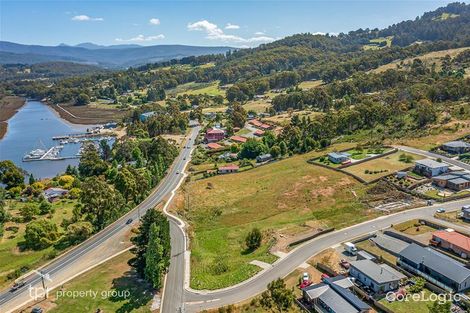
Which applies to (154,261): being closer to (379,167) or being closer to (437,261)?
(437,261)

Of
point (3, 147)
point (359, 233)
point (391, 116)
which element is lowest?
point (3, 147)

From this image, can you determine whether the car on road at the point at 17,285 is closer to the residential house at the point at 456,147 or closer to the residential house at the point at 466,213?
the residential house at the point at 466,213

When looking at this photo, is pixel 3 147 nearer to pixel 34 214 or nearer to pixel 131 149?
pixel 131 149

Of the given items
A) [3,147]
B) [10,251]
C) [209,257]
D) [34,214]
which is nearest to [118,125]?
[3,147]

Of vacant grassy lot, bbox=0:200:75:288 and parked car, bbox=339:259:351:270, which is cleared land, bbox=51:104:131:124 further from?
parked car, bbox=339:259:351:270

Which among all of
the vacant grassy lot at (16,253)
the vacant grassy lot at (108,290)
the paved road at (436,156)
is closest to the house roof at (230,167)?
the vacant grassy lot at (16,253)

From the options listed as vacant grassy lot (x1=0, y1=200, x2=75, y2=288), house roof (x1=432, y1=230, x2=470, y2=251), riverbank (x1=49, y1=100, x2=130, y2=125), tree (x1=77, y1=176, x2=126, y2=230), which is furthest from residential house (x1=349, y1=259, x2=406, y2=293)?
riverbank (x1=49, y1=100, x2=130, y2=125)
